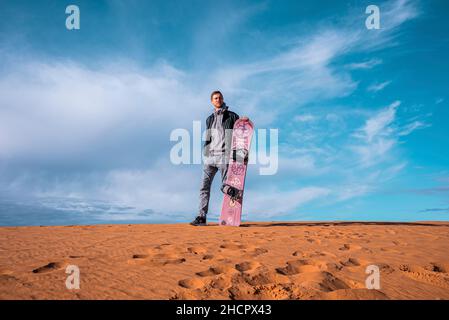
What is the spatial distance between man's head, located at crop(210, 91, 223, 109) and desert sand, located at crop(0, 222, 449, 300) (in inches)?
156

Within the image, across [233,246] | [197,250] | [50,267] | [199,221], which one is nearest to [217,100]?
[199,221]

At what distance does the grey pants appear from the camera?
762 centimetres

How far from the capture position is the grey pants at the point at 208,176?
7621 millimetres

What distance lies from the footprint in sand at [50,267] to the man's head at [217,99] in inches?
215

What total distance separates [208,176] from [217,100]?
206 centimetres

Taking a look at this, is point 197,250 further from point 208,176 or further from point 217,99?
point 217,99

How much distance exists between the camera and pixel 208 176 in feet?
25.6

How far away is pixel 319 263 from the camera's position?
343cm

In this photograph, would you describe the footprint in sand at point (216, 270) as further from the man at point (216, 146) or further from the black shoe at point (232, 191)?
the man at point (216, 146)

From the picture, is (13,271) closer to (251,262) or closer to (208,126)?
(251,262)

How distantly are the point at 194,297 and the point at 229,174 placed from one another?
520 cm

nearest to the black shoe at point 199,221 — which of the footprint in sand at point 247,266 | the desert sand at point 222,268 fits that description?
the desert sand at point 222,268

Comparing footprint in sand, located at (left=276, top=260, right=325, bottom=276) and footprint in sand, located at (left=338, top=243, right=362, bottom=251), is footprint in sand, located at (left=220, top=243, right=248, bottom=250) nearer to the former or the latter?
footprint in sand, located at (left=276, top=260, right=325, bottom=276)
